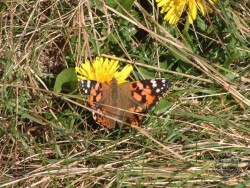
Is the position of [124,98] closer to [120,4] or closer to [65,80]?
[65,80]

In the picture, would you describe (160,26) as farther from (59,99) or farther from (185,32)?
(59,99)

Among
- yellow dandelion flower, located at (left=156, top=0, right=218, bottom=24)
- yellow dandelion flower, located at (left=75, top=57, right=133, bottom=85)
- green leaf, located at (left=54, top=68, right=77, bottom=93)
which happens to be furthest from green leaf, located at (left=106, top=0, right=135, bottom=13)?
green leaf, located at (left=54, top=68, right=77, bottom=93)

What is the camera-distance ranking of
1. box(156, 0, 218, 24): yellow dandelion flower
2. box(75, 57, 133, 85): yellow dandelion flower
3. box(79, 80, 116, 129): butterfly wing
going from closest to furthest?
1. box(79, 80, 116, 129): butterfly wing
2. box(75, 57, 133, 85): yellow dandelion flower
3. box(156, 0, 218, 24): yellow dandelion flower

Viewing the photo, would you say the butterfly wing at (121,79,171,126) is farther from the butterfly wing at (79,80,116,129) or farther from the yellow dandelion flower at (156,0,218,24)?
the yellow dandelion flower at (156,0,218,24)

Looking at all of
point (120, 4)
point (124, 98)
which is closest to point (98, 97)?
point (124, 98)

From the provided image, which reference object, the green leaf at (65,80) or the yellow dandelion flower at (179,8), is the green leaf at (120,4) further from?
the green leaf at (65,80)

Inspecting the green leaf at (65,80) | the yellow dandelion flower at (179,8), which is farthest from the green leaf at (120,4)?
the green leaf at (65,80)

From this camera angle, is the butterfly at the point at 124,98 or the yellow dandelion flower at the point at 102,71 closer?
the butterfly at the point at 124,98
